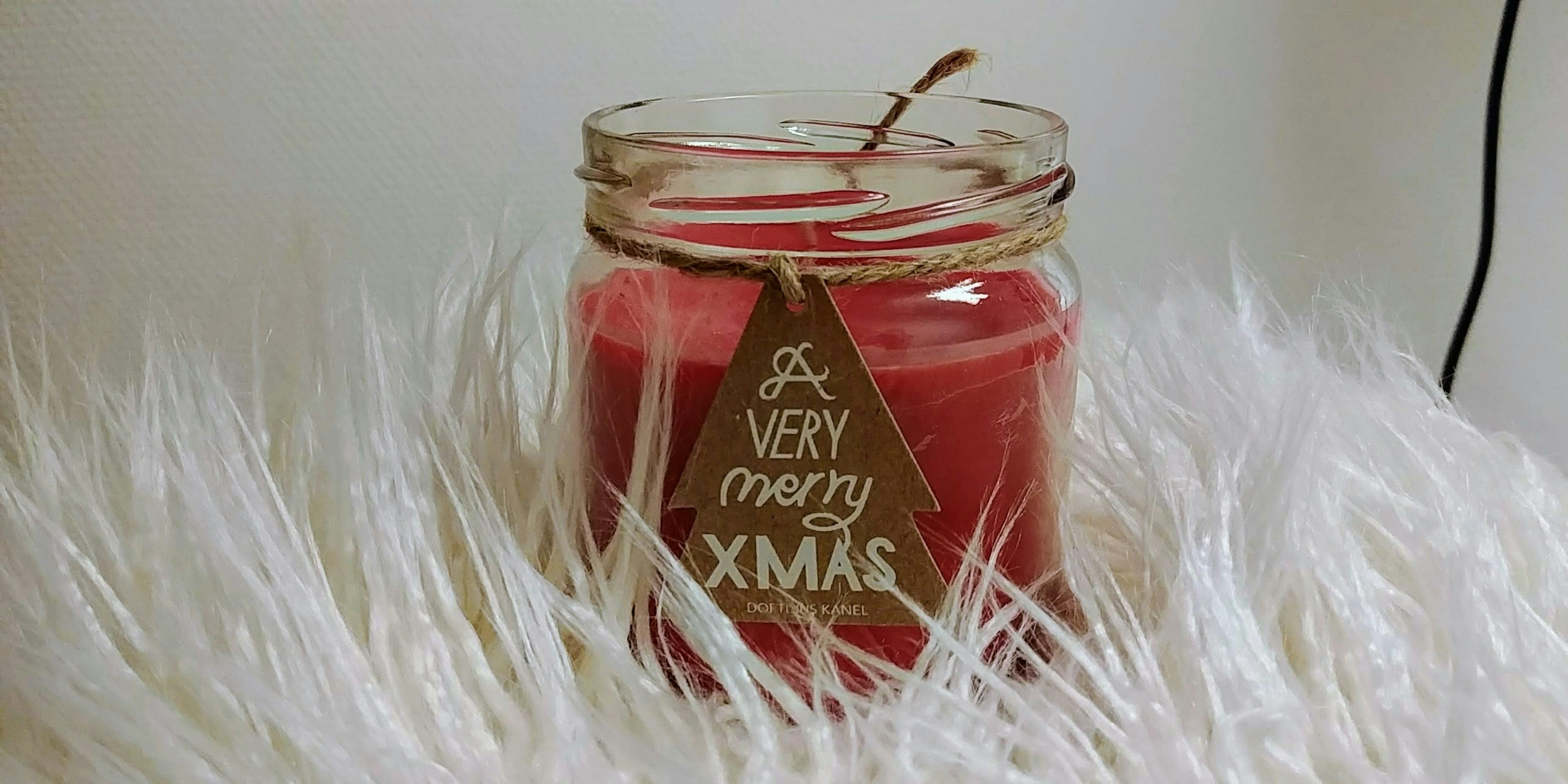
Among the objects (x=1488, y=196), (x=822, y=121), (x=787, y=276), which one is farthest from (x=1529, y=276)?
(x=787, y=276)

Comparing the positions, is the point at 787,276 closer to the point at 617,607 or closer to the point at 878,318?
the point at 878,318

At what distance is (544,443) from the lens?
20.2 inches

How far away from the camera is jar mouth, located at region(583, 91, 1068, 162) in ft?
1.67

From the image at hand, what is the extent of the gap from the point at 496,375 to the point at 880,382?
0.22 meters

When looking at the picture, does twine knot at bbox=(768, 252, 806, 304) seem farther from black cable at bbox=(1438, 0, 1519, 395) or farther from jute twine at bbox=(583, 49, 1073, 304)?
black cable at bbox=(1438, 0, 1519, 395)

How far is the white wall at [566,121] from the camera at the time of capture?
0.68 meters

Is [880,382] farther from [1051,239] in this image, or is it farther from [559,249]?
[559,249]

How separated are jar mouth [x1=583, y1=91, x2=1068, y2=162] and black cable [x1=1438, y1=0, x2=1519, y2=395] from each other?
0.44 m

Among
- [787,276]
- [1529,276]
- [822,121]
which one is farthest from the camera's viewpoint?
[1529,276]

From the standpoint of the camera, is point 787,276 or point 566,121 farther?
point 566,121

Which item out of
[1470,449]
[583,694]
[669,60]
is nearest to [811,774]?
[583,694]

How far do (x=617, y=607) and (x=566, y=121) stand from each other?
0.39 m

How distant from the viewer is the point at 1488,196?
0.83m

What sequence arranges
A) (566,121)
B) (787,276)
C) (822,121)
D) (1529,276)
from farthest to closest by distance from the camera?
(1529,276), (566,121), (822,121), (787,276)
